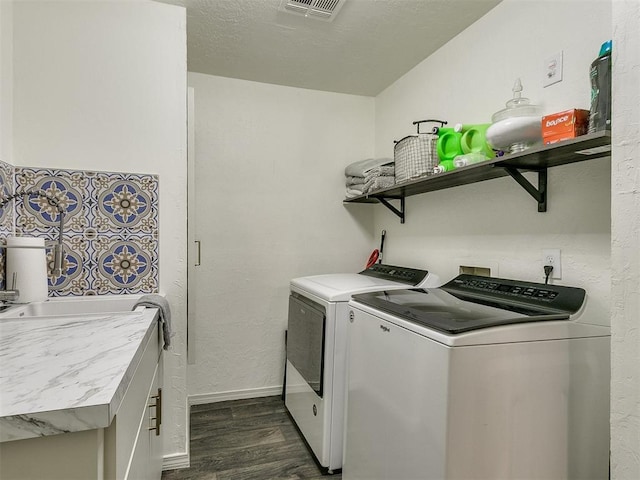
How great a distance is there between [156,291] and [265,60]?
164 cm

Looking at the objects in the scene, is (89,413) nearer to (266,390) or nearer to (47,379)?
(47,379)

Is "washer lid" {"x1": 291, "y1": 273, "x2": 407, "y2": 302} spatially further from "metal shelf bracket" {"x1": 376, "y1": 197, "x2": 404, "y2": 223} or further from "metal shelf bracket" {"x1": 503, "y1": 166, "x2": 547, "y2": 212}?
"metal shelf bracket" {"x1": 503, "y1": 166, "x2": 547, "y2": 212}

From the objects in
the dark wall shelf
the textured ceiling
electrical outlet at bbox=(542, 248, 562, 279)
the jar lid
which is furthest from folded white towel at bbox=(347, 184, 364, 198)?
electrical outlet at bbox=(542, 248, 562, 279)

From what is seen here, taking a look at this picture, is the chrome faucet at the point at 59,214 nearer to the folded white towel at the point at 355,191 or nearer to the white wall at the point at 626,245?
the folded white towel at the point at 355,191

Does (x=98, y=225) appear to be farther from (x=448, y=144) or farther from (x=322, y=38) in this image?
(x=448, y=144)

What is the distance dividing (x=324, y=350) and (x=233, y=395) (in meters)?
1.19

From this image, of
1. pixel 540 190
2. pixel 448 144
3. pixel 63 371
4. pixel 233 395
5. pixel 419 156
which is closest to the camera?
pixel 63 371

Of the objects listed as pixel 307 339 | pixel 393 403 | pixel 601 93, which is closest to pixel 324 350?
pixel 307 339

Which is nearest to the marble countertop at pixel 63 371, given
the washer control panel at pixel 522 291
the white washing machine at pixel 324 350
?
the white washing machine at pixel 324 350

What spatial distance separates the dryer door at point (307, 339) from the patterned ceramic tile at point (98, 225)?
2.73 ft

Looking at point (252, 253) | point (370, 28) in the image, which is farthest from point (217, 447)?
point (370, 28)

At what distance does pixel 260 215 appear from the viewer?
282cm

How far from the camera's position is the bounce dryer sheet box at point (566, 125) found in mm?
1243

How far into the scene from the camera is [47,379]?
2.30ft
